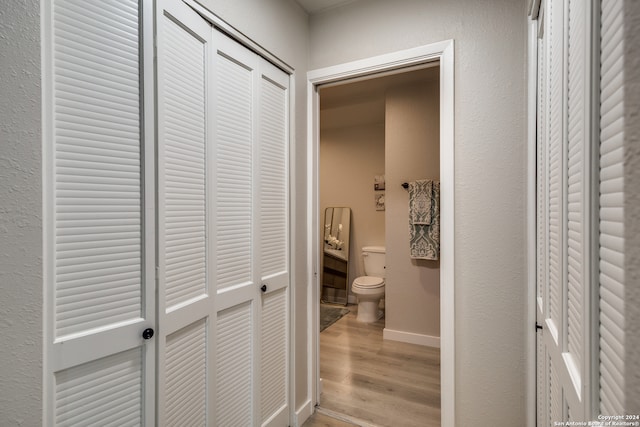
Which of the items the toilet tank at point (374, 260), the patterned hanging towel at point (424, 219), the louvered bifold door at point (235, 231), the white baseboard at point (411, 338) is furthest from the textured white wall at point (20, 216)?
the toilet tank at point (374, 260)

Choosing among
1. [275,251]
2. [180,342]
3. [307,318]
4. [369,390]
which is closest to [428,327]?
[369,390]

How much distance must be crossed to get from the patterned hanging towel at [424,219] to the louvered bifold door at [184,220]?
7.00 feet

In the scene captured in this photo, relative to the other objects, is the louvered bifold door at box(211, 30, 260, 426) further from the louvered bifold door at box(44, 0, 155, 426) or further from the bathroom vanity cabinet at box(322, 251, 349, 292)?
the bathroom vanity cabinet at box(322, 251, 349, 292)

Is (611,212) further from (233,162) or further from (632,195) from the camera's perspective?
(233,162)

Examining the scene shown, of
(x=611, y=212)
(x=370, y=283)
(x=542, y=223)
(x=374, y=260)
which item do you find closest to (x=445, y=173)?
(x=542, y=223)

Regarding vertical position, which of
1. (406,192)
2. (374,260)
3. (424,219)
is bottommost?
(374,260)

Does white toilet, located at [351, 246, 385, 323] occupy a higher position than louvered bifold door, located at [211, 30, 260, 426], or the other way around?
louvered bifold door, located at [211, 30, 260, 426]

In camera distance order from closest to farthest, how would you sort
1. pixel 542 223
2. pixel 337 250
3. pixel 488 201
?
1. pixel 542 223
2. pixel 488 201
3. pixel 337 250

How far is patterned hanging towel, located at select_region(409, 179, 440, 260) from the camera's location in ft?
9.62

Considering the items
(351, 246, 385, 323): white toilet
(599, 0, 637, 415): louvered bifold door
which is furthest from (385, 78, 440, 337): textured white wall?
(599, 0, 637, 415): louvered bifold door

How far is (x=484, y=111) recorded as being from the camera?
1.62 m

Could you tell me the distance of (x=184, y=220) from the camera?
1258 millimetres

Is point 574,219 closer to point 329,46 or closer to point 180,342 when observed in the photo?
point 180,342

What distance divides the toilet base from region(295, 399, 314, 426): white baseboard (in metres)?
1.78
